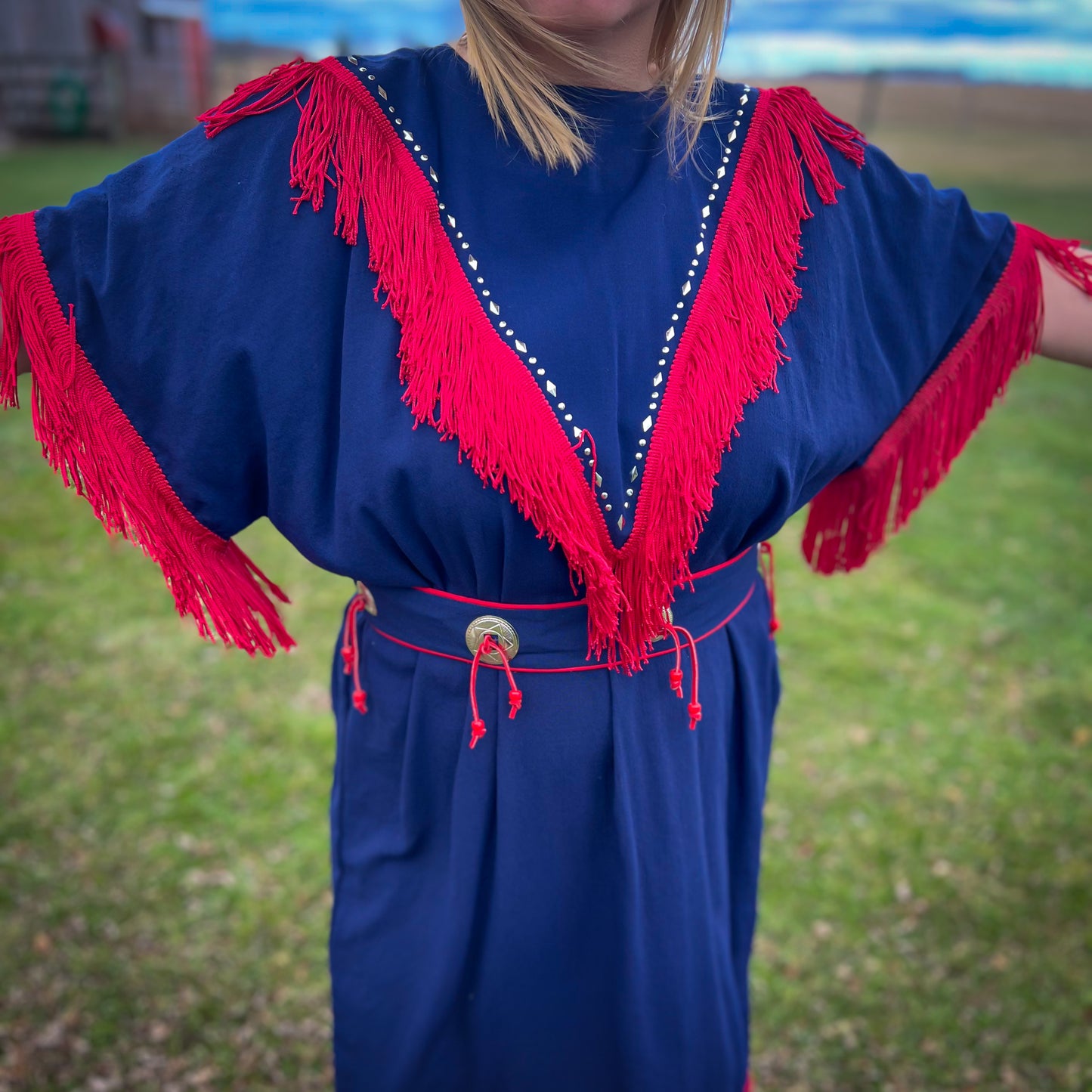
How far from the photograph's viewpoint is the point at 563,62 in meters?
1.08

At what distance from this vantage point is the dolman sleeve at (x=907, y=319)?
3.78ft

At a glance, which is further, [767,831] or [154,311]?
[767,831]

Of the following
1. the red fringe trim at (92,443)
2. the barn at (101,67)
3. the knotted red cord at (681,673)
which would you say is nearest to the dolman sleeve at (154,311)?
the red fringe trim at (92,443)

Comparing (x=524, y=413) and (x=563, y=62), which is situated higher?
(x=563, y=62)

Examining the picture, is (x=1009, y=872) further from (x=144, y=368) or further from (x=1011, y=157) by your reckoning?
(x=1011, y=157)

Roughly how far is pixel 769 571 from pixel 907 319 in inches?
18.0

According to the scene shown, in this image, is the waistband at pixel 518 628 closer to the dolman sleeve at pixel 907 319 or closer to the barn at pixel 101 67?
the dolman sleeve at pixel 907 319

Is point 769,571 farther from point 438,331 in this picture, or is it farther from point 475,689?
point 438,331

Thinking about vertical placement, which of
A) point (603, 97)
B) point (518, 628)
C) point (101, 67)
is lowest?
point (518, 628)

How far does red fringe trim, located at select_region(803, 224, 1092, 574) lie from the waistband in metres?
0.28

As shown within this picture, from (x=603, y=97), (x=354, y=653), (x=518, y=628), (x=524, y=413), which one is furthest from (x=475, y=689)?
(x=603, y=97)

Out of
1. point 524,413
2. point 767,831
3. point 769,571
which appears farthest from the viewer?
point 767,831

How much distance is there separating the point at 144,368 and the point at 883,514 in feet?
3.43

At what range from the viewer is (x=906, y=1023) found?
226 cm
